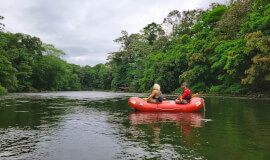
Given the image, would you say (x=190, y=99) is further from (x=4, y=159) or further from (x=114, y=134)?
(x=4, y=159)

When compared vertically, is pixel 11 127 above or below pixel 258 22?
below

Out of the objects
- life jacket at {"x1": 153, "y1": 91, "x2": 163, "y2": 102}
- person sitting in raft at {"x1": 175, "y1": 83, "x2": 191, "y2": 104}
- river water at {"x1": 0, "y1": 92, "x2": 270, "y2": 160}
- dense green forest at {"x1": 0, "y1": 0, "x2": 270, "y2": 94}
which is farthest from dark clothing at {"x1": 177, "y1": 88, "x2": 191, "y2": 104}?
dense green forest at {"x1": 0, "y1": 0, "x2": 270, "y2": 94}

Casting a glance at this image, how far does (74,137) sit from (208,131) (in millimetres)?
3778

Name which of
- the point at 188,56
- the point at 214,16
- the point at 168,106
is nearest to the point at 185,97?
the point at 168,106

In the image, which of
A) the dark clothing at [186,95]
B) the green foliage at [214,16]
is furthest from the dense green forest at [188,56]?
the dark clothing at [186,95]

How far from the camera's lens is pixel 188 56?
112 ft

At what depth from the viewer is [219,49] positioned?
2719 cm

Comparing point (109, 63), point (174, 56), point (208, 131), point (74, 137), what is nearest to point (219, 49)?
point (174, 56)

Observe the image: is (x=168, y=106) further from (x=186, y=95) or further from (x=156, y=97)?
(x=186, y=95)

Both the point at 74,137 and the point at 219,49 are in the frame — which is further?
the point at 219,49

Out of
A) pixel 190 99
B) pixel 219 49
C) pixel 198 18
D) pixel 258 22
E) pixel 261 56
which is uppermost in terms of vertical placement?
pixel 198 18

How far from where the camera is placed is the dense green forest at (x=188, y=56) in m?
23.1

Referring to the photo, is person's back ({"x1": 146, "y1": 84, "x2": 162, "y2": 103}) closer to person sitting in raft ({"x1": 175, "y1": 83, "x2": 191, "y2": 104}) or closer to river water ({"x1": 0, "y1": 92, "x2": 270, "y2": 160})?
person sitting in raft ({"x1": 175, "y1": 83, "x2": 191, "y2": 104})

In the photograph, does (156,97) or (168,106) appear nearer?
(168,106)
